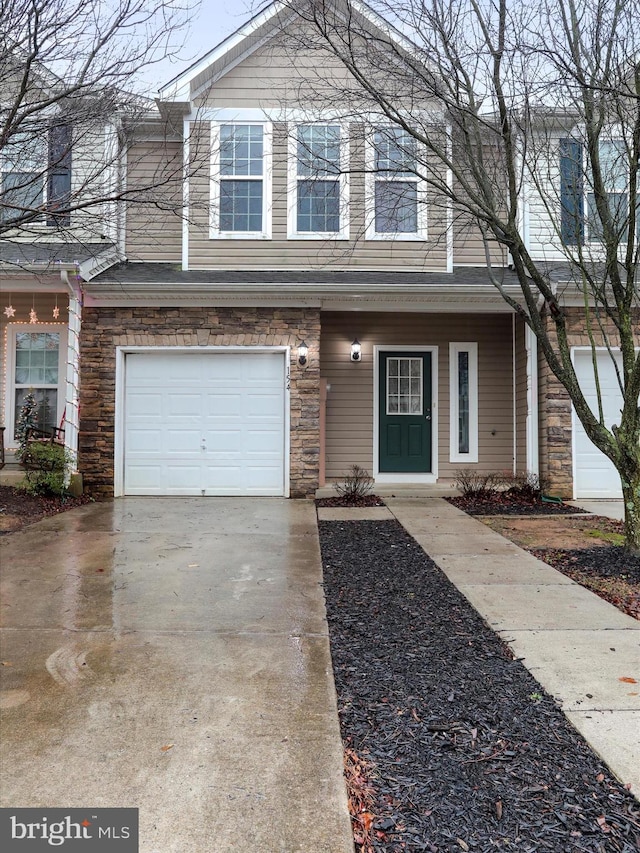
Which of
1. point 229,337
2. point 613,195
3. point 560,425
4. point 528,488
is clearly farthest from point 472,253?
point 229,337

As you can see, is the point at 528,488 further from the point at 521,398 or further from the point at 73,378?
the point at 73,378

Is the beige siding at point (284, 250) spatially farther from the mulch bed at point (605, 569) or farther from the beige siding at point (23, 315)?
the mulch bed at point (605, 569)

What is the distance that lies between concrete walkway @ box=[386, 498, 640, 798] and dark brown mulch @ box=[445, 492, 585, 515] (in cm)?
169

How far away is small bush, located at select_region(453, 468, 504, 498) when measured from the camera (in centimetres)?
800

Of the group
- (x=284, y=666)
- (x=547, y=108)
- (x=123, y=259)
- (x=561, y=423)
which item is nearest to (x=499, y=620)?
(x=284, y=666)

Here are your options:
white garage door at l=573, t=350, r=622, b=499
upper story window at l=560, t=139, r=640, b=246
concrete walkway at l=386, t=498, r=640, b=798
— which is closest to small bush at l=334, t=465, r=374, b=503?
concrete walkway at l=386, t=498, r=640, b=798

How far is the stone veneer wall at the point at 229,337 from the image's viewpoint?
26.8ft

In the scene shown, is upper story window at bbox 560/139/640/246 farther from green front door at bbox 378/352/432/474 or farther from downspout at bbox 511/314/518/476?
green front door at bbox 378/352/432/474

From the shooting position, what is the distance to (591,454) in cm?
820

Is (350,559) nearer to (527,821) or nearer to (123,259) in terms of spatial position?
(527,821)

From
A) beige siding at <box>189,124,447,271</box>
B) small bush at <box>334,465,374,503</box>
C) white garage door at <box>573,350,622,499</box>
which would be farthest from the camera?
beige siding at <box>189,124,447,271</box>

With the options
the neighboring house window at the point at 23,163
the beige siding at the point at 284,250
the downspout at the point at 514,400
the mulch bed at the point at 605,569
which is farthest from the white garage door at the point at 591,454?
the neighboring house window at the point at 23,163

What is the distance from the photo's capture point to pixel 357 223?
8992mm

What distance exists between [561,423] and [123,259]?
7.65 meters
